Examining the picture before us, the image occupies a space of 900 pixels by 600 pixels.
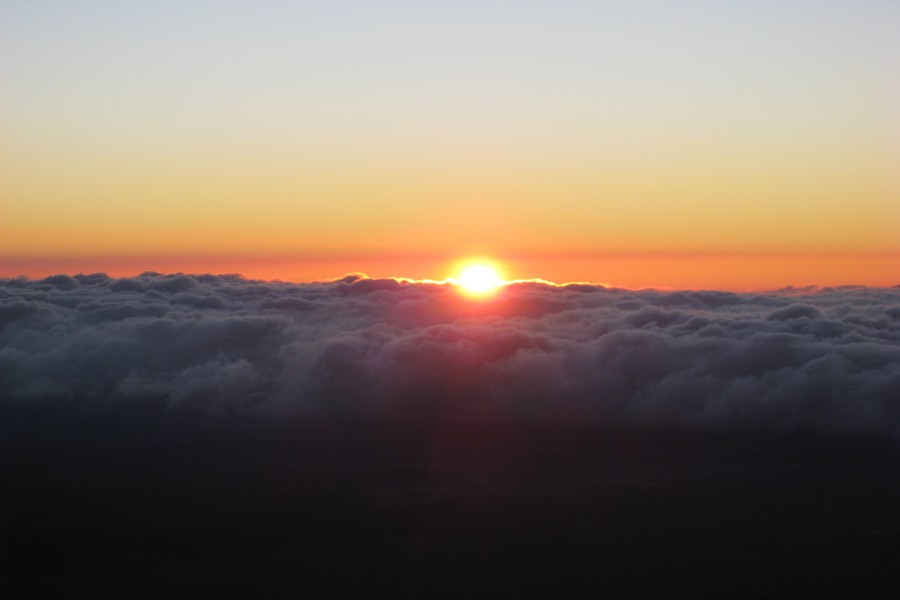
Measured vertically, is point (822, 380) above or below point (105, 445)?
above

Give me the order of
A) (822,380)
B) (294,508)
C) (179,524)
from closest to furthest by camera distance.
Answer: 1. (179,524)
2. (294,508)
3. (822,380)

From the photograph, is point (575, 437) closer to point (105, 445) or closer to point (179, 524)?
point (105, 445)

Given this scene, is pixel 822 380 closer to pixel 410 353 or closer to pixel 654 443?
pixel 654 443

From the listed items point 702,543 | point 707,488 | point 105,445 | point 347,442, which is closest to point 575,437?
point 347,442

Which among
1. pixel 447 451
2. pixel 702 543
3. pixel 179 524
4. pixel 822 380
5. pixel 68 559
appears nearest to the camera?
pixel 68 559

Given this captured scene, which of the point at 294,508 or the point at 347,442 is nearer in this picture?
the point at 294,508

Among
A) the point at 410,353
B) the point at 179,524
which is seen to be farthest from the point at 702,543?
the point at 410,353
